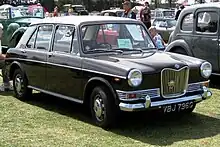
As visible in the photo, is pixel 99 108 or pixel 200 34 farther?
pixel 200 34

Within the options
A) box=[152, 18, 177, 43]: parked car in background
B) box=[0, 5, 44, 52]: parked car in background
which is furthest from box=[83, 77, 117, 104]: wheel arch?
box=[152, 18, 177, 43]: parked car in background

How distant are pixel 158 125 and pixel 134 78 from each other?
107 centimetres

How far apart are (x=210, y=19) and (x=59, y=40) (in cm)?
390

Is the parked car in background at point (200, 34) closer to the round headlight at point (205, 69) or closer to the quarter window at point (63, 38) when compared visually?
the round headlight at point (205, 69)

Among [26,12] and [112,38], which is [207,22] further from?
[26,12]

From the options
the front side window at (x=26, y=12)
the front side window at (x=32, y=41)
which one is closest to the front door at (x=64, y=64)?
the front side window at (x=32, y=41)

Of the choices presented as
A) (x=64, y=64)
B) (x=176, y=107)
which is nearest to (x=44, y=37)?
(x=64, y=64)

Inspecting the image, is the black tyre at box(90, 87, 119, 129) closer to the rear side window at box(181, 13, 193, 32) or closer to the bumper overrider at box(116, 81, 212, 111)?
the bumper overrider at box(116, 81, 212, 111)

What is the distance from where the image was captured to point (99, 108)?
6520 mm

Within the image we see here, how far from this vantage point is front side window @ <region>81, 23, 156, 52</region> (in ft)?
23.2

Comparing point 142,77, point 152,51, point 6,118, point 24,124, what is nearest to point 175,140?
point 142,77

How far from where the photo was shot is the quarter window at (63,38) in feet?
23.9

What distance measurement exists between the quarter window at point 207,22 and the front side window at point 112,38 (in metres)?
2.73

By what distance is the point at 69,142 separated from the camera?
595 cm
